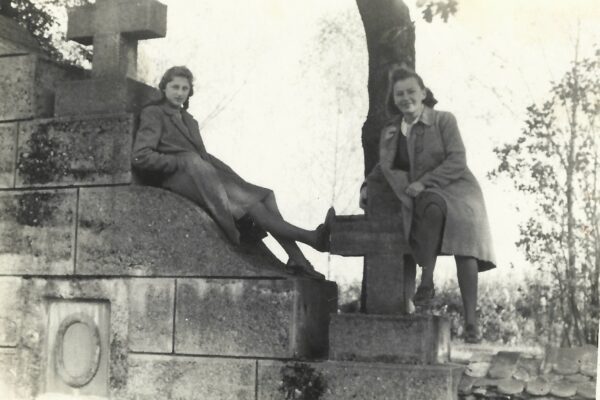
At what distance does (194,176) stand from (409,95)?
4.83 ft

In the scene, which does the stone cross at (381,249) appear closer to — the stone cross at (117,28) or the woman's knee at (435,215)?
the woman's knee at (435,215)

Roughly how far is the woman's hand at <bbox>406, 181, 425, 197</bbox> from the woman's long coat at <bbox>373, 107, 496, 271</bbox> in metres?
0.03

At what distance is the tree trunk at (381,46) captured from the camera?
22.9ft

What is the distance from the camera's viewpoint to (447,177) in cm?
488

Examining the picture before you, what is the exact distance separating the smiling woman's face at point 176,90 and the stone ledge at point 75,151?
0.29 meters

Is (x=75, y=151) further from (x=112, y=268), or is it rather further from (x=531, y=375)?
(x=531, y=375)

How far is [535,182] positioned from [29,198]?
12.8ft

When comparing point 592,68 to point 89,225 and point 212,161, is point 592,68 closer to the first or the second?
point 212,161

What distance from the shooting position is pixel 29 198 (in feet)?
19.0

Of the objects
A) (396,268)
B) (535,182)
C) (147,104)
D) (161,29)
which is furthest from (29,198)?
(535,182)

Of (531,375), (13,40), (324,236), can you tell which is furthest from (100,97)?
(531,375)

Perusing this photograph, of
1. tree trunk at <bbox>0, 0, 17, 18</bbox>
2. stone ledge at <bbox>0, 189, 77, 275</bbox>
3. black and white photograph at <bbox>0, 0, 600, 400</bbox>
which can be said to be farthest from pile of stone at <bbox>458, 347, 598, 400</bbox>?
tree trunk at <bbox>0, 0, 17, 18</bbox>

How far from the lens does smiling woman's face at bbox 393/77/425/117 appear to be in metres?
4.97

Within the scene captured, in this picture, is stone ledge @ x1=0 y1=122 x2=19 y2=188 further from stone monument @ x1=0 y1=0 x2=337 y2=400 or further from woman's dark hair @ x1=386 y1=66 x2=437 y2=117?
woman's dark hair @ x1=386 y1=66 x2=437 y2=117
